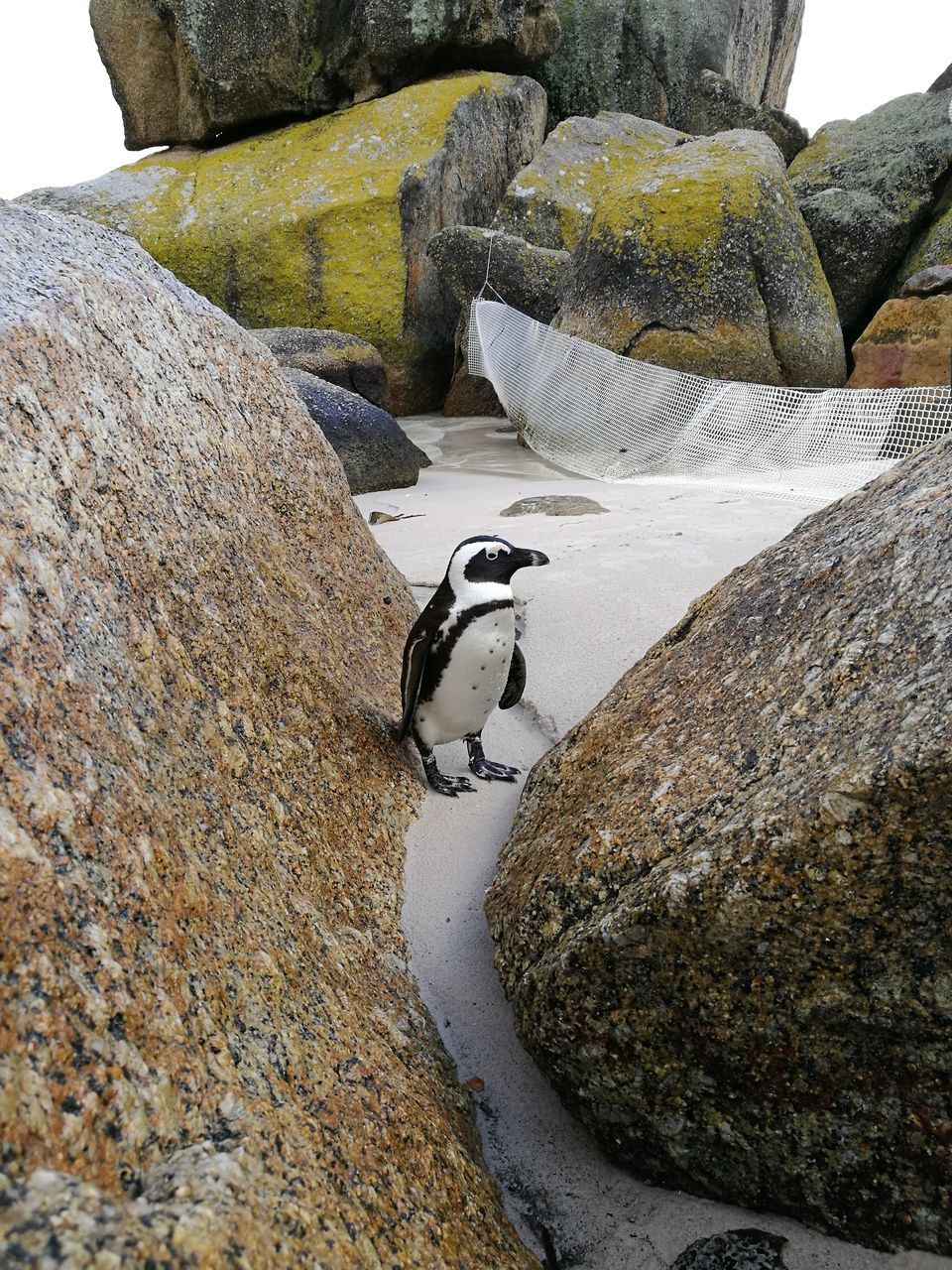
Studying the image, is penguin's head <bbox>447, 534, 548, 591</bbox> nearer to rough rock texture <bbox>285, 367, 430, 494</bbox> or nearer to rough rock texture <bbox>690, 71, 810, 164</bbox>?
rough rock texture <bbox>285, 367, 430, 494</bbox>

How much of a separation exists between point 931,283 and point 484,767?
19.8ft

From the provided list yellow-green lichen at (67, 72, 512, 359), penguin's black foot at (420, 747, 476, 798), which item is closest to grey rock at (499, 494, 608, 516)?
penguin's black foot at (420, 747, 476, 798)

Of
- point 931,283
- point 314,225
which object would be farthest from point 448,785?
point 314,225

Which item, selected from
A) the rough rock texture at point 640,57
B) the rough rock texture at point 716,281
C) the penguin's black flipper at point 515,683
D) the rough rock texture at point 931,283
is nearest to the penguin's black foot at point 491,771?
the penguin's black flipper at point 515,683

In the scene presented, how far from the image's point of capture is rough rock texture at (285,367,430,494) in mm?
6664

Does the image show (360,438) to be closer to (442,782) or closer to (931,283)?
(931,283)

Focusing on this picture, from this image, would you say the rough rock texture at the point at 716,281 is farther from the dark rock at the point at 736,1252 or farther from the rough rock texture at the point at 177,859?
the dark rock at the point at 736,1252

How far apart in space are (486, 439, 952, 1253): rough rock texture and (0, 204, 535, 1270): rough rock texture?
297mm

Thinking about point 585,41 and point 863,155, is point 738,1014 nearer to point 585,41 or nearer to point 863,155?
point 863,155

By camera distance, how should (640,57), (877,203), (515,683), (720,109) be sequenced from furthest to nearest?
(640,57) < (720,109) < (877,203) < (515,683)

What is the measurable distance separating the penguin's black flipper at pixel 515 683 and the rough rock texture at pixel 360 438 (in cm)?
387

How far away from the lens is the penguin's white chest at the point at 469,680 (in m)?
2.72

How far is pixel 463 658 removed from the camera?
2.74m

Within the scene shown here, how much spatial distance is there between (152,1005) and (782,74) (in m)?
20.4
